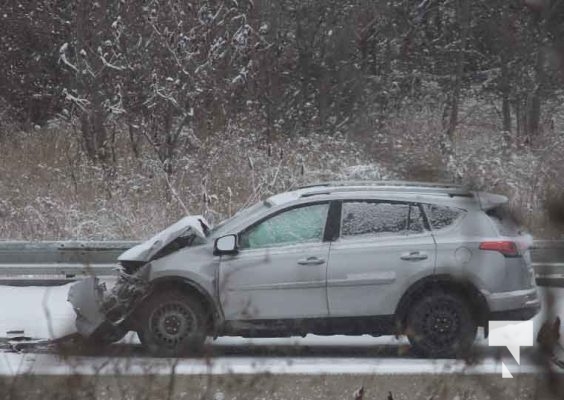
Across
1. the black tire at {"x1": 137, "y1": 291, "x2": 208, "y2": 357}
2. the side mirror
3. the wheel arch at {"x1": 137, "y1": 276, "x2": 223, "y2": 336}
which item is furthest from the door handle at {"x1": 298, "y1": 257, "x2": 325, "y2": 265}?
the black tire at {"x1": 137, "y1": 291, "x2": 208, "y2": 357}

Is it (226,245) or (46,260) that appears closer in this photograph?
(226,245)

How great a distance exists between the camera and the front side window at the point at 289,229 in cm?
844

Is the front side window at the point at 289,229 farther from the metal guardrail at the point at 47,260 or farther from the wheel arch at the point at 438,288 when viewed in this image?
the metal guardrail at the point at 47,260

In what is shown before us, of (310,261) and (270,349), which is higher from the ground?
(310,261)

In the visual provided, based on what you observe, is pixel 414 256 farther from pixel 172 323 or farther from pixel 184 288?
pixel 172 323

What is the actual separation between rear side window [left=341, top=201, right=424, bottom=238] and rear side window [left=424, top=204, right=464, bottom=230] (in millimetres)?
86

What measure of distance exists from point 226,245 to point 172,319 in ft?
2.29

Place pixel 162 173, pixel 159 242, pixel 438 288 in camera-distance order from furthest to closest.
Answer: pixel 162 173 < pixel 159 242 < pixel 438 288

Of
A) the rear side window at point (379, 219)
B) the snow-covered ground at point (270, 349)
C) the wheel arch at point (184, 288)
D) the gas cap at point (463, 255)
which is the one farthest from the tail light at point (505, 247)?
the wheel arch at point (184, 288)

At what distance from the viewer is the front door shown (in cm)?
825

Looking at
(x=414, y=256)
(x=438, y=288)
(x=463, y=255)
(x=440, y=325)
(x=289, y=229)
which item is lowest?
(x=440, y=325)

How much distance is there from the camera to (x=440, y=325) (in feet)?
26.5

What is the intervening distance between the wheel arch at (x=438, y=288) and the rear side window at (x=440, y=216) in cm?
40

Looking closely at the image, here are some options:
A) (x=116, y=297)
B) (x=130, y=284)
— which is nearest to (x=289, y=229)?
(x=130, y=284)
